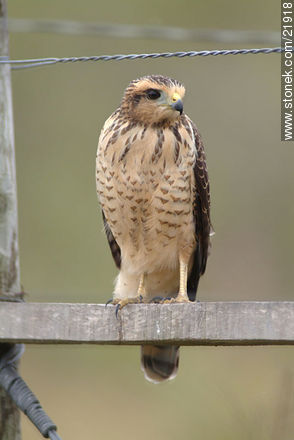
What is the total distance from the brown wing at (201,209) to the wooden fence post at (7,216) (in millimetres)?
857

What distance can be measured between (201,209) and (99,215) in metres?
3.62

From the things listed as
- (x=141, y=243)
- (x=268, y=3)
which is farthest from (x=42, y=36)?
(x=141, y=243)

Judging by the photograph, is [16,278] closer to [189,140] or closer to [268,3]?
[189,140]

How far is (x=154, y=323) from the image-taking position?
12.1 feet

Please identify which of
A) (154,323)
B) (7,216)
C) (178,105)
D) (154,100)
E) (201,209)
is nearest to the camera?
(154,323)

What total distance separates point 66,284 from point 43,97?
6.54 feet

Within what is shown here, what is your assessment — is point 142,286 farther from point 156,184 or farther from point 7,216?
point 7,216

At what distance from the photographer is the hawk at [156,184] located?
178 inches

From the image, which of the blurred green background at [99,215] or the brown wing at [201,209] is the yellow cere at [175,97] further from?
the blurred green background at [99,215]

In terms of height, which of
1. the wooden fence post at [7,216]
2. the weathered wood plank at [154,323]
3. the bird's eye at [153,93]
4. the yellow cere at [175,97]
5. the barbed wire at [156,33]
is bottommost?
→ the weathered wood plank at [154,323]

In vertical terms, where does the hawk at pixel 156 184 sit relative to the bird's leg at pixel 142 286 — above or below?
above

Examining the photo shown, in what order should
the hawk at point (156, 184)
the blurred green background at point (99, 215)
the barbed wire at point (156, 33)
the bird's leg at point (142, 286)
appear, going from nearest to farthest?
the hawk at point (156, 184), the bird's leg at point (142, 286), the barbed wire at point (156, 33), the blurred green background at point (99, 215)

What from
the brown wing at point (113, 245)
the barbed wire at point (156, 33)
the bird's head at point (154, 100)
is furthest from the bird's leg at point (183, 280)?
the barbed wire at point (156, 33)

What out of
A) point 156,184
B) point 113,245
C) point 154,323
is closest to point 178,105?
point 156,184
